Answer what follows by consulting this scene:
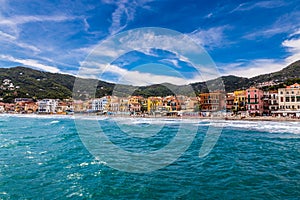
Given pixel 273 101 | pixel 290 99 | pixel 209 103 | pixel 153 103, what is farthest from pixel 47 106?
pixel 290 99

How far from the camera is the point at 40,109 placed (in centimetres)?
8638

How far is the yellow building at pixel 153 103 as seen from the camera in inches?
2418

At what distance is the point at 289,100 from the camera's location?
4306cm

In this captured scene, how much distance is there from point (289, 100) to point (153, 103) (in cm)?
3215

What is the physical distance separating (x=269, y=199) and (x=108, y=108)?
63128 mm

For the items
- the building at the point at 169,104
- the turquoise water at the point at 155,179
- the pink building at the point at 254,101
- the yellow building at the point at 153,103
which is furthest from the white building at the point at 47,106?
the turquoise water at the point at 155,179

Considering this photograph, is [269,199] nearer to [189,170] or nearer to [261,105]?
[189,170]

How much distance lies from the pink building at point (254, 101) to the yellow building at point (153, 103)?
22.5 meters

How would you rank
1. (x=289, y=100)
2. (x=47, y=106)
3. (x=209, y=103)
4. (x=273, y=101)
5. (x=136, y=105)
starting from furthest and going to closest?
(x=47, y=106) < (x=136, y=105) < (x=209, y=103) < (x=273, y=101) < (x=289, y=100)

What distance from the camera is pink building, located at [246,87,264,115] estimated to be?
46188 millimetres

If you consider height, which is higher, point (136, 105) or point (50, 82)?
point (50, 82)

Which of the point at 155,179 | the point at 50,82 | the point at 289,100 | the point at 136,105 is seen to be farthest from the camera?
the point at 50,82

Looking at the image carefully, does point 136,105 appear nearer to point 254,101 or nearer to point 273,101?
point 254,101

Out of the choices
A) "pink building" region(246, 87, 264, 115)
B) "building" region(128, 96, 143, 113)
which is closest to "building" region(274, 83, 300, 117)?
"pink building" region(246, 87, 264, 115)
